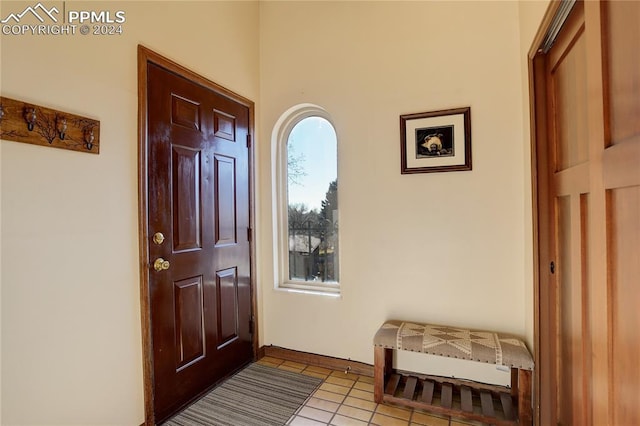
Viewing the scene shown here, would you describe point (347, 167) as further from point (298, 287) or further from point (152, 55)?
point (152, 55)

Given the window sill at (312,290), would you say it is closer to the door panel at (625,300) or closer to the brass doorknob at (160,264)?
the brass doorknob at (160,264)

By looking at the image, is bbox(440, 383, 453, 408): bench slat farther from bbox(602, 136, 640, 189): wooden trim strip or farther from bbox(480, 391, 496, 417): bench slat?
bbox(602, 136, 640, 189): wooden trim strip

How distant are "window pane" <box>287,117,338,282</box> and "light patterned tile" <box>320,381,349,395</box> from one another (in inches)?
29.9

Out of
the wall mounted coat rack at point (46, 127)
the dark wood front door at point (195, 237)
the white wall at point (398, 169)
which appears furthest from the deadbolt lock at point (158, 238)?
the white wall at point (398, 169)

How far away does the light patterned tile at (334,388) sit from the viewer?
215 centimetres

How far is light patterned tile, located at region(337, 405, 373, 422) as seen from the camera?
1879 mm

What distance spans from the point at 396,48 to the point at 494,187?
1.17 m

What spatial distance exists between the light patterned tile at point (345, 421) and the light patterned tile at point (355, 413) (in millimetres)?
27

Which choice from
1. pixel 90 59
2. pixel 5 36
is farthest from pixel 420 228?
pixel 5 36

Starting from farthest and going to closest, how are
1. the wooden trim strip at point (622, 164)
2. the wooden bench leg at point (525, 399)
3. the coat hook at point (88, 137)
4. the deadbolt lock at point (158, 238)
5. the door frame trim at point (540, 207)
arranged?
A: 1. the deadbolt lock at point (158, 238)
2. the wooden bench leg at point (525, 399)
3. the door frame trim at point (540, 207)
4. the coat hook at point (88, 137)
5. the wooden trim strip at point (622, 164)

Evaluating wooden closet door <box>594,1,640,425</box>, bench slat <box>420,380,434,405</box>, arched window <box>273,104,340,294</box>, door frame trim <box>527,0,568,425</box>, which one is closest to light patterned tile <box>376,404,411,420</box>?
bench slat <box>420,380,434,405</box>

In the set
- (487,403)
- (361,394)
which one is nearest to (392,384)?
(361,394)

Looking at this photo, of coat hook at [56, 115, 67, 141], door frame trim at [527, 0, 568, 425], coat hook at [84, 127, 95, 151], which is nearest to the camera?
coat hook at [56, 115, 67, 141]

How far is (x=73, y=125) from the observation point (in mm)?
1438
